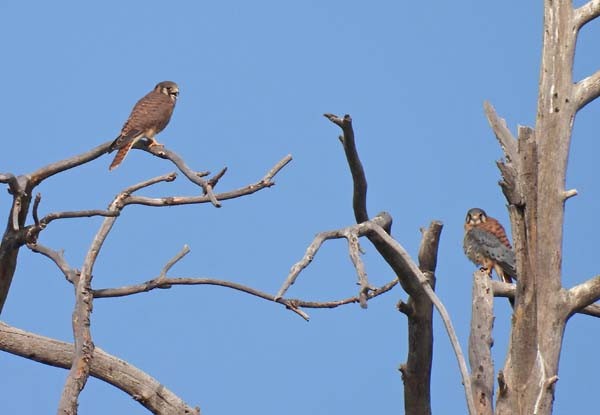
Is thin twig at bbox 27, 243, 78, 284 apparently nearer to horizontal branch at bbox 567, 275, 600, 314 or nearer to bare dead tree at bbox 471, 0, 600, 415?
bare dead tree at bbox 471, 0, 600, 415

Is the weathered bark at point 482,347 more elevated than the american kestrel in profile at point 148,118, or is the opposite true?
the american kestrel in profile at point 148,118

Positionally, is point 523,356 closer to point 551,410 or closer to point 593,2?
point 551,410

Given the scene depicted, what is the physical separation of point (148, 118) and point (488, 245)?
2.00 meters

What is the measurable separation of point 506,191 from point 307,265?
859 millimetres

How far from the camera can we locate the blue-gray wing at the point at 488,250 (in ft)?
20.6

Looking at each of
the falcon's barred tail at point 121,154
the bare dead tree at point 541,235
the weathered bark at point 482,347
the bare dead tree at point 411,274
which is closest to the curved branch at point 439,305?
the bare dead tree at point 411,274

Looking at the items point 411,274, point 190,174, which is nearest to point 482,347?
point 411,274

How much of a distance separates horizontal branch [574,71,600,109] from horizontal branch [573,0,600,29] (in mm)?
286

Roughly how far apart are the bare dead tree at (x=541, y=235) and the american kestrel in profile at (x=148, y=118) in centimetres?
173

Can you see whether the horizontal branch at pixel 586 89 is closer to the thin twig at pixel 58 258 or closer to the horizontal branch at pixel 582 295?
the horizontal branch at pixel 582 295

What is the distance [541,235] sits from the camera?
521 cm

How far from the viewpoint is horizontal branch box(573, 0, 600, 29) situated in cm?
557

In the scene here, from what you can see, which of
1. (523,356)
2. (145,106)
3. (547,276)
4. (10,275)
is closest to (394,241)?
(523,356)

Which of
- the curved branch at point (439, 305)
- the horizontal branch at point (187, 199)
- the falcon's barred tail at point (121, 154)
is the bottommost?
the curved branch at point (439, 305)
